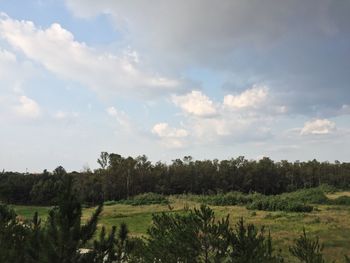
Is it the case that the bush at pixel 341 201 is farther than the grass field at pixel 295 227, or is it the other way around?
the bush at pixel 341 201

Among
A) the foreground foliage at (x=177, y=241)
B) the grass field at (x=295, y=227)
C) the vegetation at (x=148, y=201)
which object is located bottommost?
the grass field at (x=295, y=227)

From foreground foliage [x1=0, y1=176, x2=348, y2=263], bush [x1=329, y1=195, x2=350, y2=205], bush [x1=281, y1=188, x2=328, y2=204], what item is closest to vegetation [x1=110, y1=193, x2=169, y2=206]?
bush [x1=281, y1=188, x2=328, y2=204]

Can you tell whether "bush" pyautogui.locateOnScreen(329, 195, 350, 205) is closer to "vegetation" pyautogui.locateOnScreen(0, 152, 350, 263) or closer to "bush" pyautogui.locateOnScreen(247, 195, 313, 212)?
"vegetation" pyautogui.locateOnScreen(0, 152, 350, 263)

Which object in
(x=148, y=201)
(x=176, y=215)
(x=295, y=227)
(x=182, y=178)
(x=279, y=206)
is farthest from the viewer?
(x=182, y=178)

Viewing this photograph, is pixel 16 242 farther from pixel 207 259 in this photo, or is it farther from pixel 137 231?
pixel 137 231

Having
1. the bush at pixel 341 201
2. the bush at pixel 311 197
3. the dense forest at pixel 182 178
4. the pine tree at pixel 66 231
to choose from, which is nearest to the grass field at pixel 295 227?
the bush at pixel 341 201

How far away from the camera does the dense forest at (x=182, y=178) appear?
417 ft

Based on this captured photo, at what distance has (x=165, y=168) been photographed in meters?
144

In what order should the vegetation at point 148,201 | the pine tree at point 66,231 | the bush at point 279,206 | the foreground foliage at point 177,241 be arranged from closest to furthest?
1. the foreground foliage at point 177,241
2. the pine tree at point 66,231
3. the bush at point 279,206
4. the vegetation at point 148,201

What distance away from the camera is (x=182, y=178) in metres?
138

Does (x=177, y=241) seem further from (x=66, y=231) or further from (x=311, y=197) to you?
(x=311, y=197)

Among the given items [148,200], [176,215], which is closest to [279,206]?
[148,200]

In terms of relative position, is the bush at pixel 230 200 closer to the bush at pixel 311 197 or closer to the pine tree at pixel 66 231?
the bush at pixel 311 197

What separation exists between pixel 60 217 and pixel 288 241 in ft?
118
